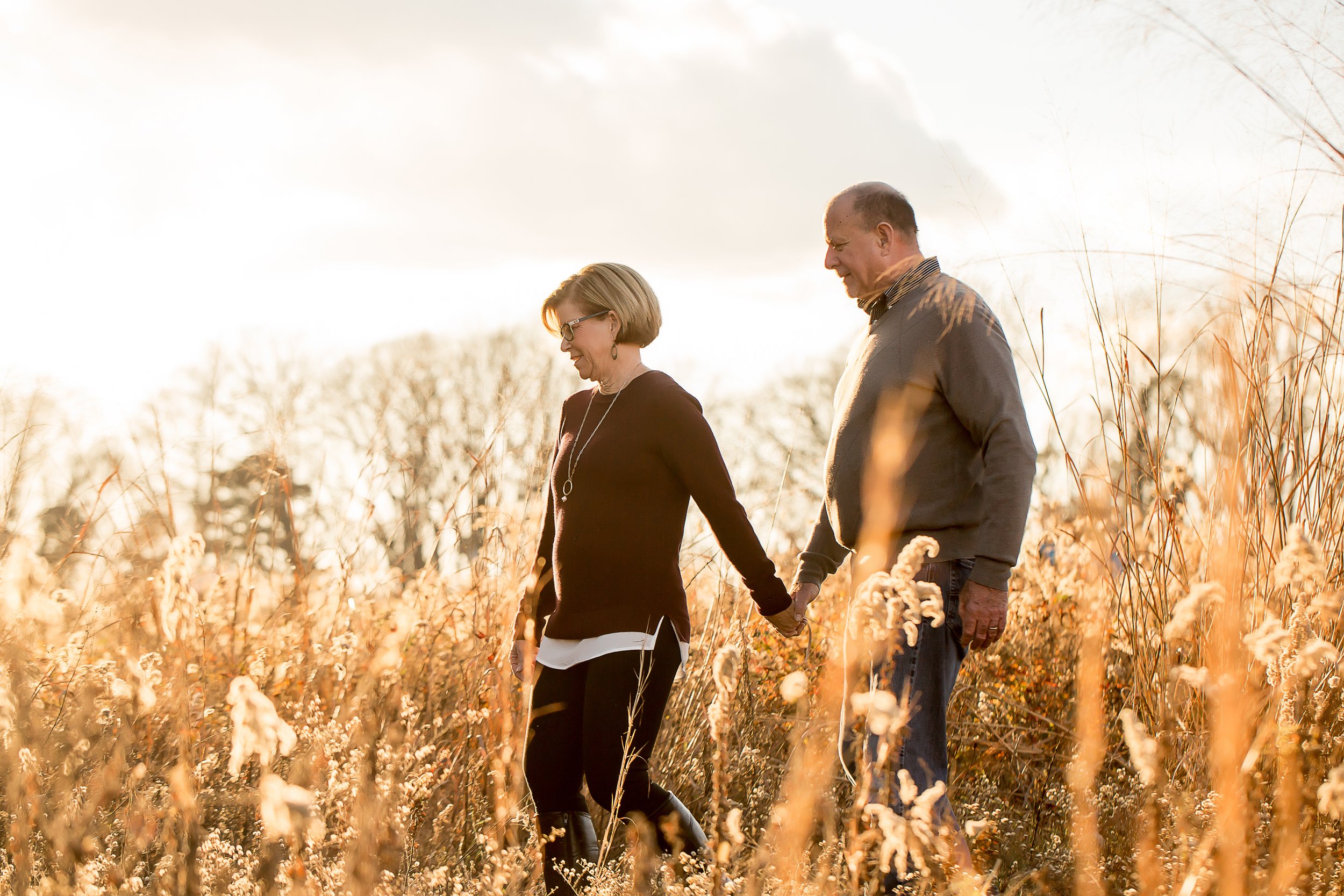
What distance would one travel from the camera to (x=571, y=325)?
116 inches

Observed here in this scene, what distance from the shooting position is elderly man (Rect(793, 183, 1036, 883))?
251 centimetres

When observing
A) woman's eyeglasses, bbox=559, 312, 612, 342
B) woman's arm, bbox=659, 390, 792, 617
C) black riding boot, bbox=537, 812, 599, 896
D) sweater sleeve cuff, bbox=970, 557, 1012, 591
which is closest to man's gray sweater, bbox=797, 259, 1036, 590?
sweater sleeve cuff, bbox=970, 557, 1012, 591

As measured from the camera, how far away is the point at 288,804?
1353 millimetres

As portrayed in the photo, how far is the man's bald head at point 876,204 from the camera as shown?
9.39 ft

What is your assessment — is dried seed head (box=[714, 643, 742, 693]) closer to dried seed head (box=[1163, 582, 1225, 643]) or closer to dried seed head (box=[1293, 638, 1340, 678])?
dried seed head (box=[1163, 582, 1225, 643])

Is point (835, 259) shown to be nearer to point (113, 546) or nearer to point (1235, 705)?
point (1235, 705)

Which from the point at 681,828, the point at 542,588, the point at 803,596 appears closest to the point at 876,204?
the point at 803,596

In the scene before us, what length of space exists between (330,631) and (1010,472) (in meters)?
2.37

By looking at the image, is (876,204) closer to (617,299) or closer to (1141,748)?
(617,299)

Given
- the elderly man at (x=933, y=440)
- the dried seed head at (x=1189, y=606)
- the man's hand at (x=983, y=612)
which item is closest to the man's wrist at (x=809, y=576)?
the elderly man at (x=933, y=440)

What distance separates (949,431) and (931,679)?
62cm

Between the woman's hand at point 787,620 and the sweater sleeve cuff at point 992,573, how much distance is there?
0.56 m

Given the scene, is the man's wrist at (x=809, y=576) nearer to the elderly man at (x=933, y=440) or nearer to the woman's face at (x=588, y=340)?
the elderly man at (x=933, y=440)

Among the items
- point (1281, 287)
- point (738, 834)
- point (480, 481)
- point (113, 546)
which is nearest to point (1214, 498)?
point (1281, 287)
